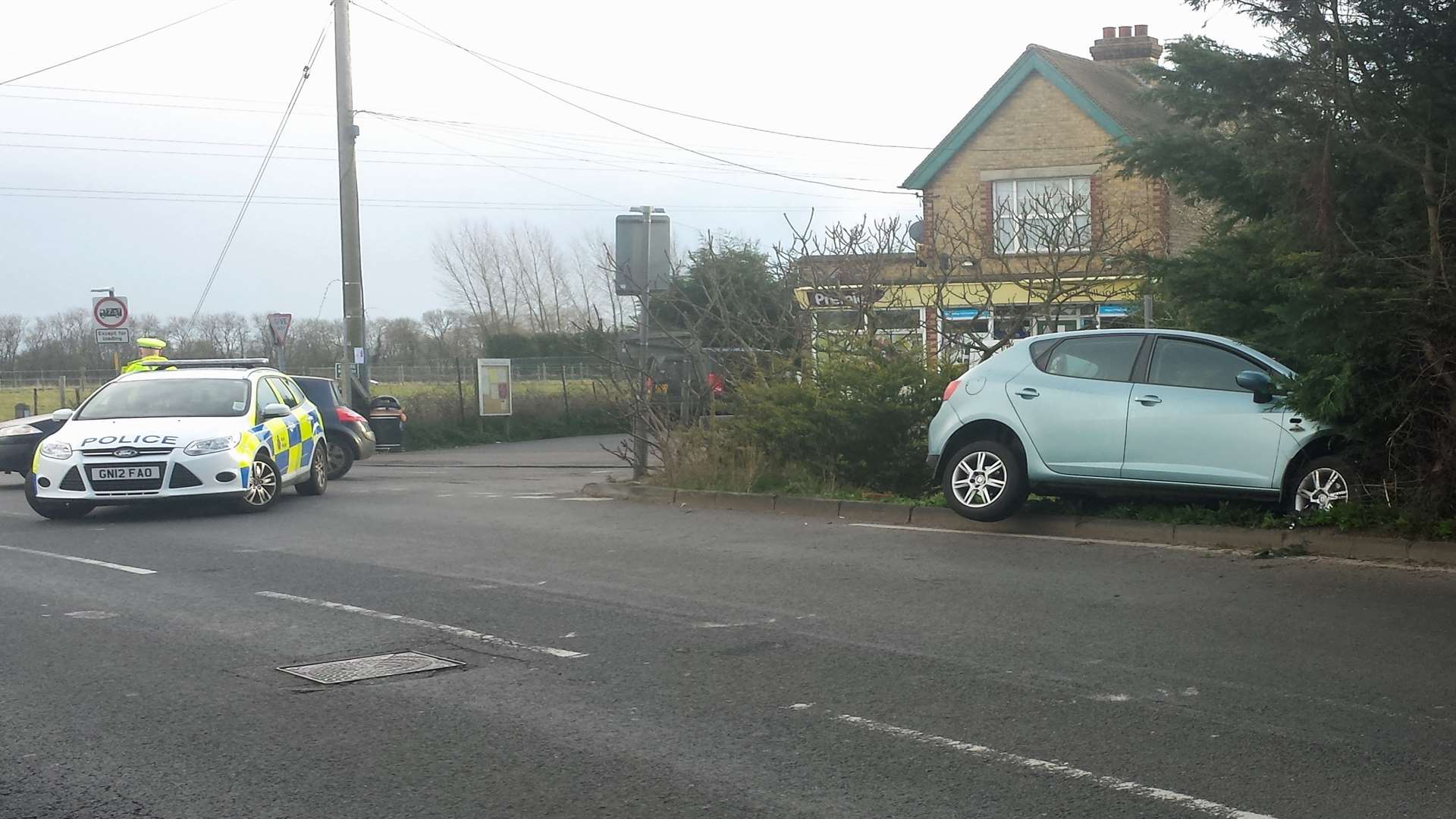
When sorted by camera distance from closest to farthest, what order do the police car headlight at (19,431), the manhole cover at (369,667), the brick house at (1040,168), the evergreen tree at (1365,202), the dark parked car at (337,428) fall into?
1. the manhole cover at (369,667)
2. the evergreen tree at (1365,202)
3. the police car headlight at (19,431)
4. the dark parked car at (337,428)
5. the brick house at (1040,168)

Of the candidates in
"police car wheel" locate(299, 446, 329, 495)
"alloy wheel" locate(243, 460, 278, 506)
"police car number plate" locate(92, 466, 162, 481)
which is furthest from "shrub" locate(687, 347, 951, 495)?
"police car number plate" locate(92, 466, 162, 481)

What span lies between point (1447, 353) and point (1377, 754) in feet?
17.0

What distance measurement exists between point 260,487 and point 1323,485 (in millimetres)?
10146

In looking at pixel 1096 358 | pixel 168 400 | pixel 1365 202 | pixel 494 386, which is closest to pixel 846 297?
pixel 1096 358

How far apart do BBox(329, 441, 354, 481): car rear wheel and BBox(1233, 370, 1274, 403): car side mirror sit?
14336mm

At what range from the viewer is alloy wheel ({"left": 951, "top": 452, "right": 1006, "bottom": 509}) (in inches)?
454

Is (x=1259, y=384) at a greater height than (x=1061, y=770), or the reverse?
(x=1259, y=384)

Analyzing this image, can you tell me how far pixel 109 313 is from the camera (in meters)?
26.7

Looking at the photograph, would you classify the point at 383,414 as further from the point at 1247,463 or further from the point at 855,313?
the point at 1247,463

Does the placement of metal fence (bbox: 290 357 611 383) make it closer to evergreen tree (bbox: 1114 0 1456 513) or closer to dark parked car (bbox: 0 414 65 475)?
dark parked car (bbox: 0 414 65 475)

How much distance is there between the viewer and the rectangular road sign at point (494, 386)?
3269cm

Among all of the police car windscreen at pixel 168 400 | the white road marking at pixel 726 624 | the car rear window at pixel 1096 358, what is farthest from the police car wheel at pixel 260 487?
the white road marking at pixel 726 624

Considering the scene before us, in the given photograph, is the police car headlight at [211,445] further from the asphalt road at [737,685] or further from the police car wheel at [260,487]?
the asphalt road at [737,685]

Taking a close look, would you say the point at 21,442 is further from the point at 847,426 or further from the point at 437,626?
the point at 437,626
